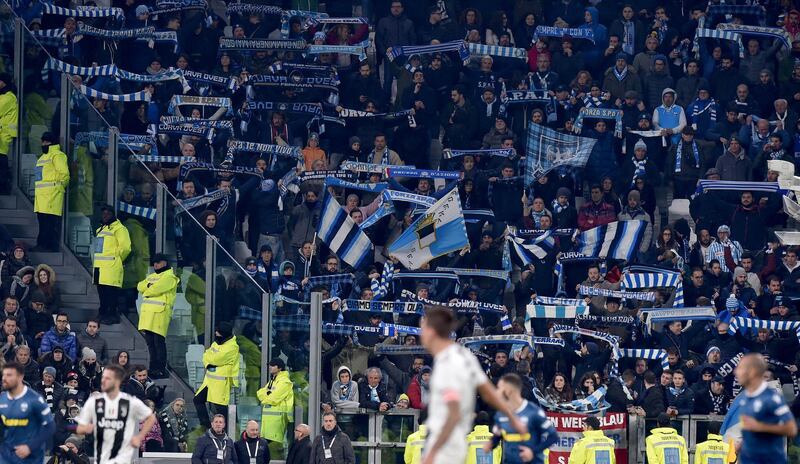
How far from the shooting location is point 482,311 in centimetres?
2683

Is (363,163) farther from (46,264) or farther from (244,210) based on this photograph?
(46,264)

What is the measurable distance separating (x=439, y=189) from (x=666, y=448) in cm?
675

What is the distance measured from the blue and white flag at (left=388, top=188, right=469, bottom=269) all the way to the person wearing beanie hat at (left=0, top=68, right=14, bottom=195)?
5938 mm

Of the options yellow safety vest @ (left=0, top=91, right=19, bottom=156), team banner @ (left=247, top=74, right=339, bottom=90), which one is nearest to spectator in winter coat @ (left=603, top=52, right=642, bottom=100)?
team banner @ (left=247, top=74, right=339, bottom=90)

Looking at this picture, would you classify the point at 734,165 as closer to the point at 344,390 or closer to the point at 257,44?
the point at 257,44

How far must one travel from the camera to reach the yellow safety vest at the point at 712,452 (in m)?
23.6

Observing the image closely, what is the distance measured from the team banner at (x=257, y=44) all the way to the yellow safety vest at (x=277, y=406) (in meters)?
8.36

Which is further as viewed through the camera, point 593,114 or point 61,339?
point 593,114

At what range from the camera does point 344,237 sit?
2777 centimetres

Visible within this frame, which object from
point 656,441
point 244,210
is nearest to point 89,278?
point 244,210

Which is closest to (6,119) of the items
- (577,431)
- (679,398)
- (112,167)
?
(112,167)

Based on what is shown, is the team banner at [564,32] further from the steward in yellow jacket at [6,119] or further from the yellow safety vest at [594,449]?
the yellow safety vest at [594,449]

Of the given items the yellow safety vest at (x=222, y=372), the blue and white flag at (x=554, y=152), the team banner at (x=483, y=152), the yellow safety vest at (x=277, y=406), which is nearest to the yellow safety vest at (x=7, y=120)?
the yellow safety vest at (x=222, y=372)

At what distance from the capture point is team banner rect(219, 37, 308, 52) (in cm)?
3069
